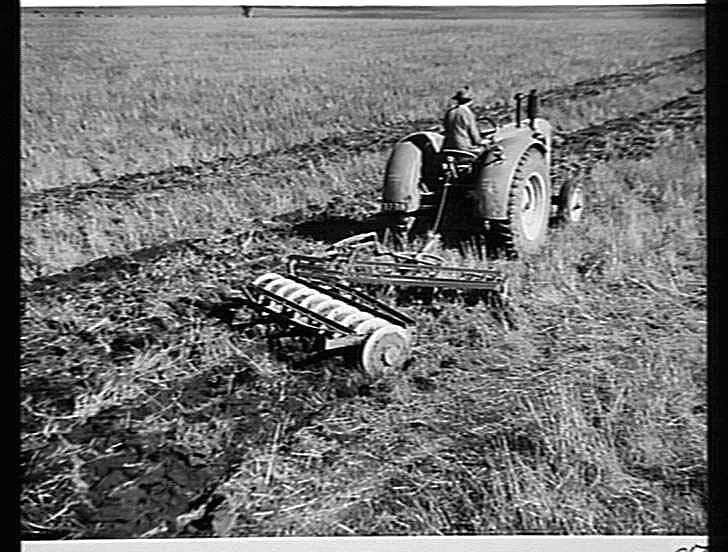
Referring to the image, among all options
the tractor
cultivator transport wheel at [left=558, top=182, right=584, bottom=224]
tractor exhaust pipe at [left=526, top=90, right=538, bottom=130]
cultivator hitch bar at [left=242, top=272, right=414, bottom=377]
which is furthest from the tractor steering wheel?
cultivator hitch bar at [left=242, top=272, right=414, bottom=377]

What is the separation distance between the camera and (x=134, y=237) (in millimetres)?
2273

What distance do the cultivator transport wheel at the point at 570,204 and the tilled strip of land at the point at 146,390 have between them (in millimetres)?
654

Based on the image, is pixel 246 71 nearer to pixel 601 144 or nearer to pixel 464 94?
pixel 464 94

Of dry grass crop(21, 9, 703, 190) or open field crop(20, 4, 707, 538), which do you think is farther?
dry grass crop(21, 9, 703, 190)

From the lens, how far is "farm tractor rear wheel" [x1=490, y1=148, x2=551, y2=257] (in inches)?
88.9

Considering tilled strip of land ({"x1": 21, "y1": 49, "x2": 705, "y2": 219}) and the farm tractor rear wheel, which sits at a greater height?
tilled strip of land ({"x1": 21, "y1": 49, "x2": 705, "y2": 219})

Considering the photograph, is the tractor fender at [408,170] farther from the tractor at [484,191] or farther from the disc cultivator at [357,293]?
the disc cultivator at [357,293]

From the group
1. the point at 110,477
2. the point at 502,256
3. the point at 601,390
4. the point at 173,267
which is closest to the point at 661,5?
the point at 502,256

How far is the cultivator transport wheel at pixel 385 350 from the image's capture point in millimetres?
2191

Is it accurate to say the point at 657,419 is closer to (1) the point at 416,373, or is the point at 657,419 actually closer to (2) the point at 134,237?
(1) the point at 416,373

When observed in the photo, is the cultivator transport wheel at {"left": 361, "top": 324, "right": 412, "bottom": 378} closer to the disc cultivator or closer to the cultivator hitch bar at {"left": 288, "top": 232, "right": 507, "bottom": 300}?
the disc cultivator

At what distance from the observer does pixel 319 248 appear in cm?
227

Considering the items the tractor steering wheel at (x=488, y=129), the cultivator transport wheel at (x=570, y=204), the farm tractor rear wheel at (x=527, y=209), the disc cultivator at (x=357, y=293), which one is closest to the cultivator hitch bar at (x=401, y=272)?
the disc cultivator at (x=357, y=293)

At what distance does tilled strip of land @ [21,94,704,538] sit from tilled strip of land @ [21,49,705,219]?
17cm
